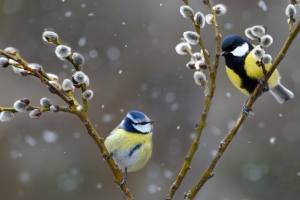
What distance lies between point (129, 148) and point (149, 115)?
1.77m

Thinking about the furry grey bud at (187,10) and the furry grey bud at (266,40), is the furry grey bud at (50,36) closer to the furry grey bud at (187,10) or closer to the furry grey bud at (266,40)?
the furry grey bud at (187,10)

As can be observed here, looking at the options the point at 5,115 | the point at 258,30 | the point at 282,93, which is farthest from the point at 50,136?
the point at 258,30

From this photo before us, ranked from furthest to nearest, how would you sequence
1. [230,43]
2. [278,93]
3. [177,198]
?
[177,198] < [278,93] < [230,43]

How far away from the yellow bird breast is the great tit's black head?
42 centimetres

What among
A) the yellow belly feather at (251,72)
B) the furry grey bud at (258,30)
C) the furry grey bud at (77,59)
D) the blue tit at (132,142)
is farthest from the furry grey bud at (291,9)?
the blue tit at (132,142)

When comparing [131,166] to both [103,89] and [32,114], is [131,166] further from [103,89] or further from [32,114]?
[103,89]

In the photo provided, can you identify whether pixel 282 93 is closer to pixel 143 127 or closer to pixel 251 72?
pixel 251 72

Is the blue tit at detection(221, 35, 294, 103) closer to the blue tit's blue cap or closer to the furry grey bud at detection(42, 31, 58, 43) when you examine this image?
the blue tit's blue cap

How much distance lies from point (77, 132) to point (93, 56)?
671 millimetres

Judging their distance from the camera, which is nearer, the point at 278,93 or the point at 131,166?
the point at 131,166

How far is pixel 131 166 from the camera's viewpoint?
1.41 m

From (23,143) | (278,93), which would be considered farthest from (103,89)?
(278,93)

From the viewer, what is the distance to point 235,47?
139cm

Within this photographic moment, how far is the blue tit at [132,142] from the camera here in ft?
4.62
